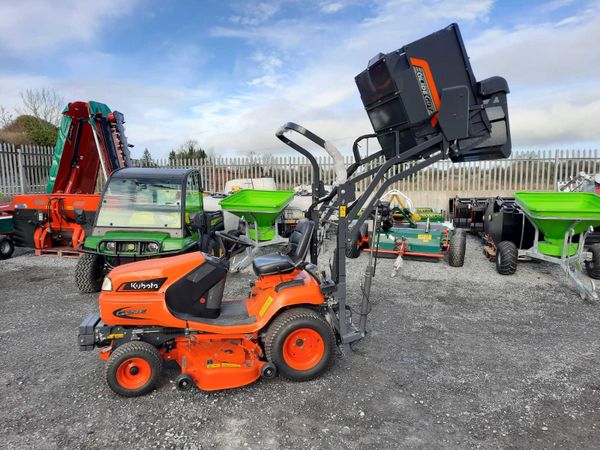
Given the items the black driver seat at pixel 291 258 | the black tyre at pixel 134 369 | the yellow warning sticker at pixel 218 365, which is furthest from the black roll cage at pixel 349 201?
the black tyre at pixel 134 369

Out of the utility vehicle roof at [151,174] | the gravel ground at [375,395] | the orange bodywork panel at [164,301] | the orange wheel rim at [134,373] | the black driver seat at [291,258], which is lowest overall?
the gravel ground at [375,395]

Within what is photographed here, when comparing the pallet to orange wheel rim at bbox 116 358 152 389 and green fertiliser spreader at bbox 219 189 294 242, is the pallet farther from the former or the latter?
orange wheel rim at bbox 116 358 152 389

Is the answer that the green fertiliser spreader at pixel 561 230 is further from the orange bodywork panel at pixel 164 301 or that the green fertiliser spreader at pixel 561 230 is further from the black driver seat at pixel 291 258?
the orange bodywork panel at pixel 164 301

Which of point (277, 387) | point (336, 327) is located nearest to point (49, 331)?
point (277, 387)

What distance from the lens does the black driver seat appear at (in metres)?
3.45

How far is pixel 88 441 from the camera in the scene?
2611mm

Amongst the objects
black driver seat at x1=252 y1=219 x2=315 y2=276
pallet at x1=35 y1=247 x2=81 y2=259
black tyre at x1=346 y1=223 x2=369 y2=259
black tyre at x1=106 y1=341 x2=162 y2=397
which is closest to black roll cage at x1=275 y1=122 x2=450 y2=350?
black driver seat at x1=252 y1=219 x2=315 y2=276

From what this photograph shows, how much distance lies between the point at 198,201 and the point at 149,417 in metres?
4.46

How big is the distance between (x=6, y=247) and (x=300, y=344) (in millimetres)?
7562

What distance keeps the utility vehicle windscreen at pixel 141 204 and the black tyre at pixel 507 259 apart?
515 cm

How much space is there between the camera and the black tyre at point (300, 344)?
10.5 feet

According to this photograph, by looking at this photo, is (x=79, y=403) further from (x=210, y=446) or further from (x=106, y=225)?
(x=106, y=225)

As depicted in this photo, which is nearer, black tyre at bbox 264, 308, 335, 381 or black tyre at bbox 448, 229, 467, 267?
black tyre at bbox 264, 308, 335, 381

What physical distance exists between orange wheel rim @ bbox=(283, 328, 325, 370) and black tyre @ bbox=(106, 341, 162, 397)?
3.33 ft
